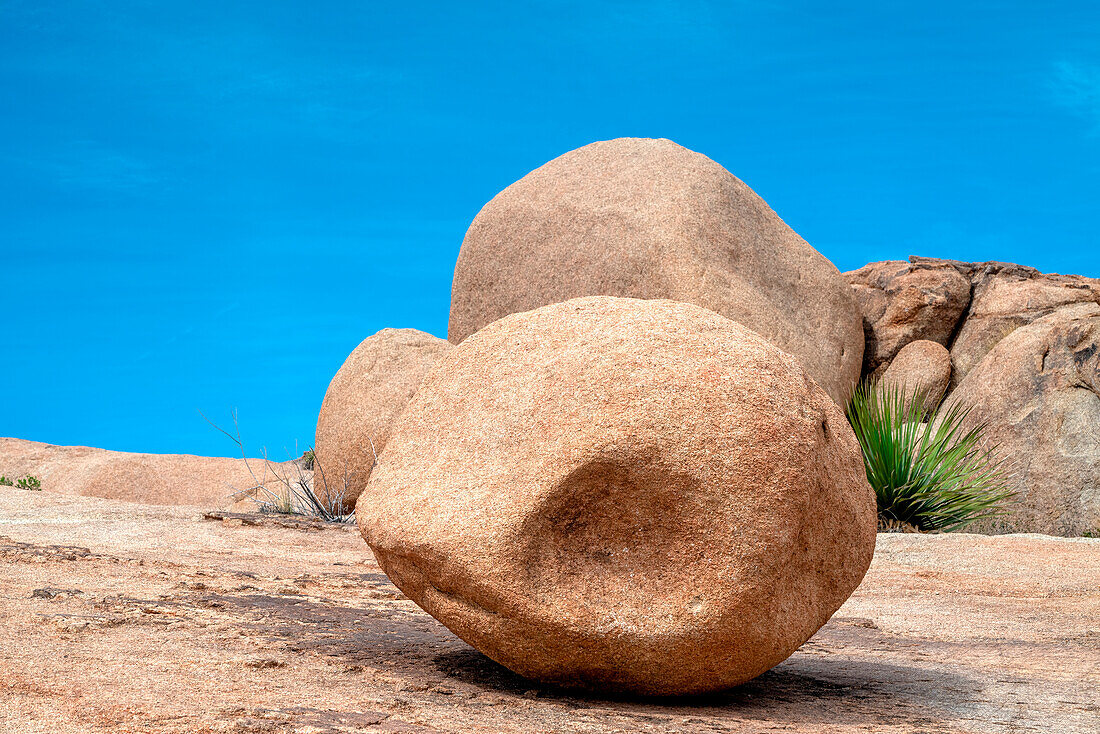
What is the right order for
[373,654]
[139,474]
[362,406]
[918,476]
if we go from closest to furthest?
[373,654]
[918,476]
[362,406]
[139,474]

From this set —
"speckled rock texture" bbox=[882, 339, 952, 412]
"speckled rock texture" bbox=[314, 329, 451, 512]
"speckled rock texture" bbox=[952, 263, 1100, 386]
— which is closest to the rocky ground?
"speckled rock texture" bbox=[314, 329, 451, 512]

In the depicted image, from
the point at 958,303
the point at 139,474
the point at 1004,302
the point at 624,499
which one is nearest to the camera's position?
the point at 624,499

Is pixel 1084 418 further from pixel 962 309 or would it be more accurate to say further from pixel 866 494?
pixel 866 494

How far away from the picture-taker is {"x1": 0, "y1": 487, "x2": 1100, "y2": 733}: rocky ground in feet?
10.2

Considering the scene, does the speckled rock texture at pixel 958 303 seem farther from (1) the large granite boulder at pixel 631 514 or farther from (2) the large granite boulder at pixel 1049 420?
(1) the large granite boulder at pixel 631 514

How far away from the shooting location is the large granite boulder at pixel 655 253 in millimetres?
9977

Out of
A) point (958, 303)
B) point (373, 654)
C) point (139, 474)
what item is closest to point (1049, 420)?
point (958, 303)

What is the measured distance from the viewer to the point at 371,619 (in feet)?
16.8

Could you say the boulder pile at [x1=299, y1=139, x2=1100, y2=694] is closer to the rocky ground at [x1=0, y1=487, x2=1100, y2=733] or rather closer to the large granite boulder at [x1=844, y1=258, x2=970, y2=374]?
the rocky ground at [x1=0, y1=487, x2=1100, y2=733]

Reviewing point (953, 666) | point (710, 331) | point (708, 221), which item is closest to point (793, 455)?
point (710, 331)

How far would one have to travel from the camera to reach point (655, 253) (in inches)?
391

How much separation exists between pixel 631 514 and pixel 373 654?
4.85 ft

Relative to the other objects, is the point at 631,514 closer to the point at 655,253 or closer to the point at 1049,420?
the point at 655,253

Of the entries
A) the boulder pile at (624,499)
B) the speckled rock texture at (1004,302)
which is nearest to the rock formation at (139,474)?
the speckled rock texture at (1004,302)
